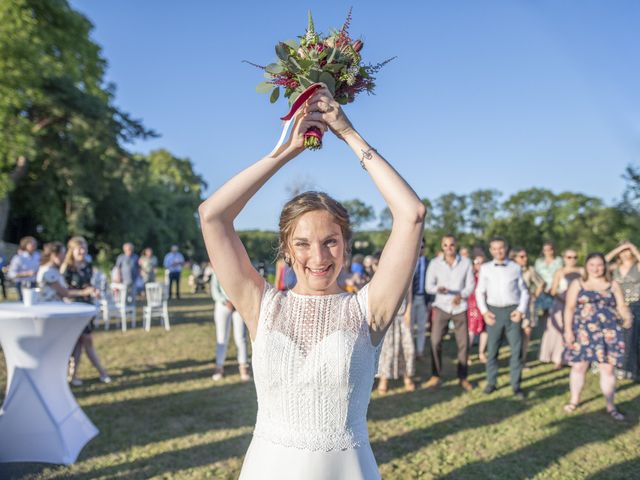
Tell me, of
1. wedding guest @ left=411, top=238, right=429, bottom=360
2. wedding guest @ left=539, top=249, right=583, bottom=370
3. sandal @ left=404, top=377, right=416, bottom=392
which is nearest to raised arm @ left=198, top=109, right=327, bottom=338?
sandal @ left=404, top=377, right=416, bottom=392

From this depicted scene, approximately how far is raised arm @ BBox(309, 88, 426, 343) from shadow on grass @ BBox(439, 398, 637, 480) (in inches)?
139

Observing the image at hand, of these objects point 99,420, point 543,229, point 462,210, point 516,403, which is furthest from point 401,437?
point 462,210

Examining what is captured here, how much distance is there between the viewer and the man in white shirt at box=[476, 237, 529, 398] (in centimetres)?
709

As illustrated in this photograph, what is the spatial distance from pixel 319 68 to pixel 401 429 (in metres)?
4.87

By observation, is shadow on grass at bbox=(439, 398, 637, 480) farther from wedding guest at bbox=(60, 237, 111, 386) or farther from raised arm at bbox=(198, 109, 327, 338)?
wedding guest at bbox=(60, 237, 111, 386)

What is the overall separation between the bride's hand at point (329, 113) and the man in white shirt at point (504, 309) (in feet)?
19.5

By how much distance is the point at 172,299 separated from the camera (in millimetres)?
18797

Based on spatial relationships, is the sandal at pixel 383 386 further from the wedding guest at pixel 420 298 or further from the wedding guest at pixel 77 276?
the wedding guest at pixel 77 276

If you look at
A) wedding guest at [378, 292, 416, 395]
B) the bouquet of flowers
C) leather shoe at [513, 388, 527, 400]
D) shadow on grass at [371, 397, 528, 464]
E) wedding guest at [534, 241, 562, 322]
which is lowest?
shadow on grass at [371, 397, 528, 464]

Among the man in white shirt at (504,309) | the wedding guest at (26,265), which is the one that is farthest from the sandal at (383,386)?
the wedding guest at (26,265)

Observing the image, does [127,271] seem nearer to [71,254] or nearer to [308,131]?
[71,254]

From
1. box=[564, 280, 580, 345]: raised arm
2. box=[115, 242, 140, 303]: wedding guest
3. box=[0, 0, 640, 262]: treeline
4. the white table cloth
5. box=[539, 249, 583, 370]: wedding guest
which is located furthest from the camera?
box=[0, 0, 640, 262]: treeline

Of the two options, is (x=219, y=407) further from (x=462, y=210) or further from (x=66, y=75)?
(x=462, y=210)

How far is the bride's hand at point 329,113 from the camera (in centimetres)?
171
